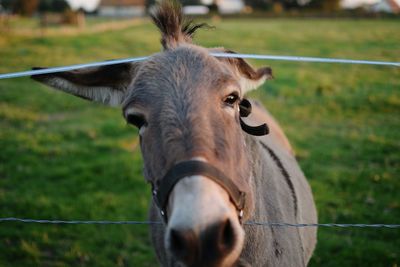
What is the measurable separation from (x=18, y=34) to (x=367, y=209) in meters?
21.9

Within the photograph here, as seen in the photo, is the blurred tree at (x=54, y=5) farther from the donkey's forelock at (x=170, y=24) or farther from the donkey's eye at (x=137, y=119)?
the donkey's eye at (x=137, y=119)

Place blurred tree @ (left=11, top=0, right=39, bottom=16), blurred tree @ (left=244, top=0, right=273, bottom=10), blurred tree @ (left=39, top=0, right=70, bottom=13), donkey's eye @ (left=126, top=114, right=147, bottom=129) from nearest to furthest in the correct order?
1. donkey's eye @ (left=126, top=114, right=147, bottom=129)
2. blurred tree @ (left=11, top=0, right=39, bottom=16)
3. blurred tree @ (left=39, top=0, right=70, bottom=13)
4. blurred tree @ (left=244, top=0, right=273, bottom=10)

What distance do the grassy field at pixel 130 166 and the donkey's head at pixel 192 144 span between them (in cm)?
308

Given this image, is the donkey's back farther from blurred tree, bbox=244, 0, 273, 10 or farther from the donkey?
blurred tree, bbox=244, 0, 273, 10

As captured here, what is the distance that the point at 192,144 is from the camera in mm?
1971

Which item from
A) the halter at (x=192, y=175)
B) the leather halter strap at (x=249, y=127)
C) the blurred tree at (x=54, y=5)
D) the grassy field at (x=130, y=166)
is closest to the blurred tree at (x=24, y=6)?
the blurred tree at (x=54, y=5)

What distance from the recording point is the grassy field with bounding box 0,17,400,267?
5035mm

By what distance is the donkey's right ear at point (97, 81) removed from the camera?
9.10 feet

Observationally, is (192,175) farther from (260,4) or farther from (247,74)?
(260,4)

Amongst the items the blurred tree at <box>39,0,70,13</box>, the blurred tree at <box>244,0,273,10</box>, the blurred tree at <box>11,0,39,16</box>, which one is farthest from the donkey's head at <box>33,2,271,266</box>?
the blurred tree at <box>39,0,70,13</box>

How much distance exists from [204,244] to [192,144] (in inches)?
20.3

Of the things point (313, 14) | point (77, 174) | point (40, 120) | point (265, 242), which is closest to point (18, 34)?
point (40, 120)

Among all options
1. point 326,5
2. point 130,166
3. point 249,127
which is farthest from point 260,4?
point 249,127

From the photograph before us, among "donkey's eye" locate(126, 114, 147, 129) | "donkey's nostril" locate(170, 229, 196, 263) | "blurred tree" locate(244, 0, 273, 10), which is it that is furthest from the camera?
"blurred tree" locate(244, 0, 273, 10)
